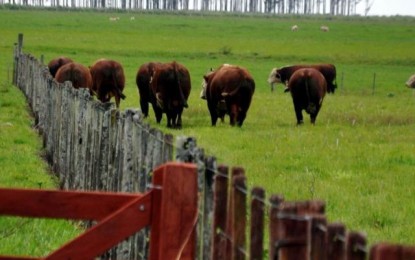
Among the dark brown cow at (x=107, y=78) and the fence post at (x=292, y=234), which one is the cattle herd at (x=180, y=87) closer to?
the dark brown cow at (x=107, y=78)

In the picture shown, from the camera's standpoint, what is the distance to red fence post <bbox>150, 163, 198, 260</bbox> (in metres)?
5.20

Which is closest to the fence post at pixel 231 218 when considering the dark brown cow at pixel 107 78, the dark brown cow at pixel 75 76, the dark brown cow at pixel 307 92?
the dark brown cow at pixel 75 76

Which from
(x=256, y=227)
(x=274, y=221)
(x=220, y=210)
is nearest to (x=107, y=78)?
(x=220, y=210)

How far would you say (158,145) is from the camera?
638 cm

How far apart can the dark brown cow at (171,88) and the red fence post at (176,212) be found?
54.9ft

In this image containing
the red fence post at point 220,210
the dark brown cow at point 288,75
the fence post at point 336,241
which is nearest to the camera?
the fence post at point 336,241

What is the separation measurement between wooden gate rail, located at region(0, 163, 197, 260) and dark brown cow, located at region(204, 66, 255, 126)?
54.8 ft

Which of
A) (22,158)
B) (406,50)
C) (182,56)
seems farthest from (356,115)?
(406,50)

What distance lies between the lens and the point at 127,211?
514 cm

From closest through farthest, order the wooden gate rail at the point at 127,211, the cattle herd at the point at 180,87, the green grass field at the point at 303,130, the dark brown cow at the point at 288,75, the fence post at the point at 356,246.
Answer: the fence post at the point at 356,246
the wooden gate rail at the point at 127,211
the green grass field at the point at 303,130
the cattle herd at the point at 180,87
the dark brown cow at the point at 288,75

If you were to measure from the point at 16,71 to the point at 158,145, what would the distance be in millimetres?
28241

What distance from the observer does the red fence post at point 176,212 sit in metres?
5.20

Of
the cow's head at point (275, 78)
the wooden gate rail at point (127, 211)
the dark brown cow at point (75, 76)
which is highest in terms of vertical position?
the wooden gate rail at point (127, 211)

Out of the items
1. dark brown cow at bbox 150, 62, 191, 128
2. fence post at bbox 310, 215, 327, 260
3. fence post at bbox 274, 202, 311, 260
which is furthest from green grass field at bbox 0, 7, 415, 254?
fence post at bbox 310, 215, 327, 260
